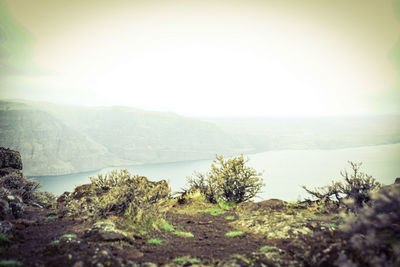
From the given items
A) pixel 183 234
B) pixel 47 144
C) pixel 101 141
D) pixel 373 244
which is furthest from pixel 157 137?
pixel 373 244

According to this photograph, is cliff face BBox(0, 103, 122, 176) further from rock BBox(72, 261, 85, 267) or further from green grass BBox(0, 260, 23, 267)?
rock BBox(72, 261, 85, 267)

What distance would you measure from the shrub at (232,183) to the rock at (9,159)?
8312 millimetres

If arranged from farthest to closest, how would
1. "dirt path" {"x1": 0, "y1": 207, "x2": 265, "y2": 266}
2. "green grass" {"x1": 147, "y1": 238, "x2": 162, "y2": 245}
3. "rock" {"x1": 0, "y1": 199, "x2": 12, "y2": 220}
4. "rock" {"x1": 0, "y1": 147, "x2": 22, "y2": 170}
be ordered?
"rock" {"x1": 0, "y1": 147, "x2": 22, "y2": 170}
"rock" {"x1": 0, "y1": 199, "x2": 12, "y2": 220}
"green grass" {"x1": 147, "y1": 238, "x2": 162, "y2": 245}
"dirt path" {"x1": 0, "y1": 207, "x2": 265, "y2": 266}

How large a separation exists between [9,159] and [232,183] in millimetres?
10097

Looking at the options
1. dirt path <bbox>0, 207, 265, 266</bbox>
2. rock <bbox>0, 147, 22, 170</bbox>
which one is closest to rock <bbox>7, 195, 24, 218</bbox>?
dirt path <bbox>0, 207, 265, 266</bbox>

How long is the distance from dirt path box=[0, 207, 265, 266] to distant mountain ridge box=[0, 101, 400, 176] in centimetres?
6609

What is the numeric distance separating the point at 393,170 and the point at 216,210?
2449cm

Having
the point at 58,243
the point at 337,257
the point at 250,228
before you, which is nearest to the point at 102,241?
the point at 58,243

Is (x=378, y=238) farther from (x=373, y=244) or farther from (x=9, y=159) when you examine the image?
(x=9, y=159)

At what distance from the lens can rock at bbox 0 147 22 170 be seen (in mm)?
10969

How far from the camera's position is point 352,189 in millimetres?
7297

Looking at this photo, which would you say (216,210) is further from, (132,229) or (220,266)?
(220,266)

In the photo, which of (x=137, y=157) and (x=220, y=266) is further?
(x=137, y=157)

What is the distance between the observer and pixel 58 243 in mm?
4391
